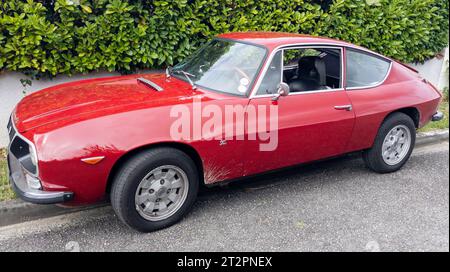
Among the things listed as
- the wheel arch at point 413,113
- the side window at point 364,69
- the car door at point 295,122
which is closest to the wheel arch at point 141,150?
the car door at point 295,122


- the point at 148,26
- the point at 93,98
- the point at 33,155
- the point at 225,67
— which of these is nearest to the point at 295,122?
the point at 225,67

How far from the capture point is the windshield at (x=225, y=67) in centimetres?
356

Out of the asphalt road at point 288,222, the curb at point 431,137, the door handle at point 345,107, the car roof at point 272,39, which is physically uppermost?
the car roof at point 272,39

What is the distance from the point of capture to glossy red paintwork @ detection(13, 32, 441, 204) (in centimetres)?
279

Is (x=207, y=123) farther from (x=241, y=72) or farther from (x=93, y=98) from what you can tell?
(x=93, y=98)

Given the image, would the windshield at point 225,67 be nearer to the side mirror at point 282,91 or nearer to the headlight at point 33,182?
the side mirror at point 282,91

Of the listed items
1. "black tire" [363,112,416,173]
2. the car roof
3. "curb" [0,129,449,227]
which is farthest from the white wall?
"black tire" [363,112,416,173]

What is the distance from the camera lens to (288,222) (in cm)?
354

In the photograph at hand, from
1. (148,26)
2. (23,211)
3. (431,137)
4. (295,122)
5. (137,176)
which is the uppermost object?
(148,26)

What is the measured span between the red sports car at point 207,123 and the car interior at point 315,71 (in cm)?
1

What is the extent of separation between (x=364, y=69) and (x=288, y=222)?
2.01 metres

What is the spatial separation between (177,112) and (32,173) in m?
1.21

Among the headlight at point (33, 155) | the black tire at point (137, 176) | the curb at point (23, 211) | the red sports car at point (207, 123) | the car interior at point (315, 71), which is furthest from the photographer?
the car interior at point (315, 71)
